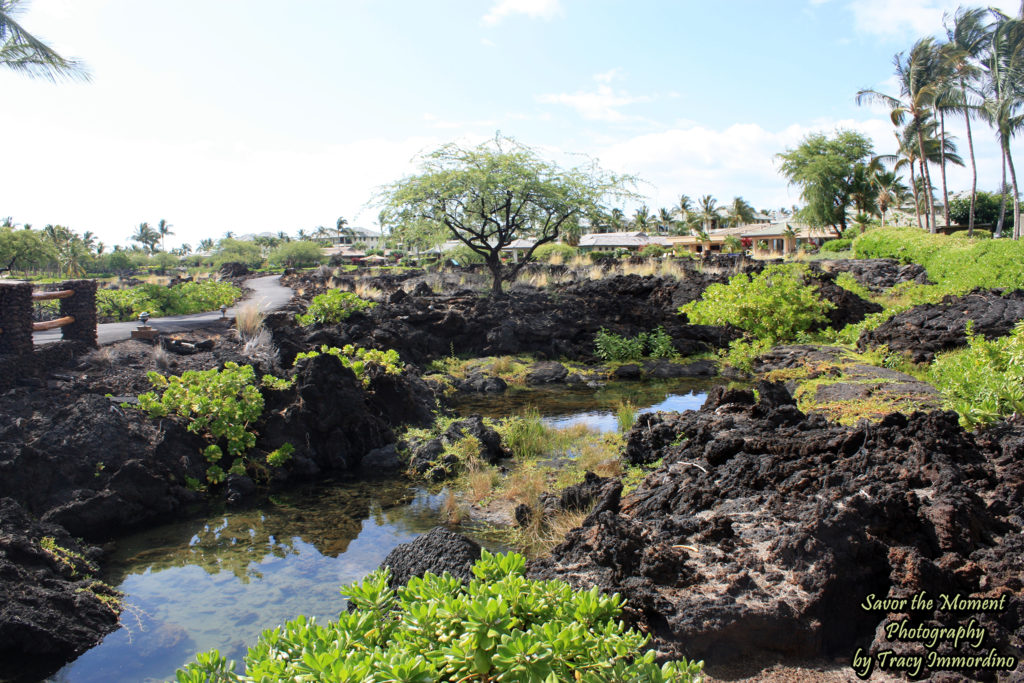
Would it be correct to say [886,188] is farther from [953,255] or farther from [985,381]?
[985,381]

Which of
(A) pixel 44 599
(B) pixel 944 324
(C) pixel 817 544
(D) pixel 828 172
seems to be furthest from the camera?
(D) pixel 828 172

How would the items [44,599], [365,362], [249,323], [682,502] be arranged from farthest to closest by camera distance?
[249,323], [365,362], [682,502], [44,599]

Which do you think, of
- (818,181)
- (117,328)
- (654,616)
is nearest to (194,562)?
(654,616)

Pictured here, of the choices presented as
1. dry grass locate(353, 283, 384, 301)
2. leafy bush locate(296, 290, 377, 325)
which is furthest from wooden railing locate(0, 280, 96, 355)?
dry grass locate(353, 283, 384, 301)

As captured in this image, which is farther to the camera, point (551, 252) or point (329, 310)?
point (551, 252)

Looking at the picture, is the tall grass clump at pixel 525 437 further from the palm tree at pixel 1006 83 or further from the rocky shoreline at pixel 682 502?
the palm tree at pixel 1006 83

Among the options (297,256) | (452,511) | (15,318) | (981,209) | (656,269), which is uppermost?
(297,256)

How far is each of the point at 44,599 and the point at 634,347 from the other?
14.0 meters

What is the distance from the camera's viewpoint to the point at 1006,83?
34.3 meters

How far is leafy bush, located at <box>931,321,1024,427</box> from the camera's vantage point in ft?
20.0

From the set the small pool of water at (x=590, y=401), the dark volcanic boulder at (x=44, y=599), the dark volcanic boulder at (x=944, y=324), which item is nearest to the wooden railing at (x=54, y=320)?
the dark volcanic boulder at (x=44, y=599)

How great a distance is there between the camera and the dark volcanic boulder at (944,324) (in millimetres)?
12273

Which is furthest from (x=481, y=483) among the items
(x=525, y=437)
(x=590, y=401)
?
(x=590, y=401)

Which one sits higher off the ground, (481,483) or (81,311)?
(81,311)
